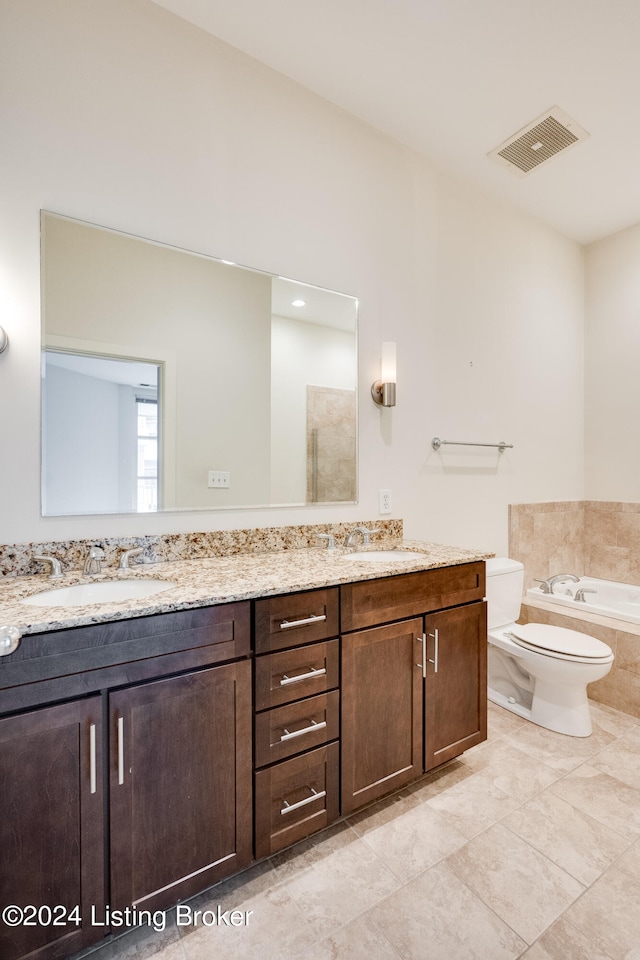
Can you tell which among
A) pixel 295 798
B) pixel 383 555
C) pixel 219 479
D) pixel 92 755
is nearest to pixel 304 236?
pixel 219 479

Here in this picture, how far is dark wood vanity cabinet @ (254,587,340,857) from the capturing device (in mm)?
1288

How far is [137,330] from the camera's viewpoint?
1.65 meters

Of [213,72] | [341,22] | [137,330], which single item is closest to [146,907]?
[137,330]

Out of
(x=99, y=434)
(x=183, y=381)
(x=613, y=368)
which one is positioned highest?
(x=613, y=368)

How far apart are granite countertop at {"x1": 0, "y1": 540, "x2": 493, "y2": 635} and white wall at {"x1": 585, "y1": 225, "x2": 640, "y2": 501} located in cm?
197

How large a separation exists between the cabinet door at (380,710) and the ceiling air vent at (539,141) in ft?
8.06

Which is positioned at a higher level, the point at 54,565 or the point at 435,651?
the point at 54,565

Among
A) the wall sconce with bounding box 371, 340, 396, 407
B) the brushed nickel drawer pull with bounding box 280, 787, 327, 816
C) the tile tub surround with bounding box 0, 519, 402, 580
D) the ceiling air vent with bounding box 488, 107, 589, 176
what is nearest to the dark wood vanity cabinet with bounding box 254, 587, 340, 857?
the brushed nickel drawer pull with bounding box 280, 787, 327, 816

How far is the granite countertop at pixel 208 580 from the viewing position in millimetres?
1036

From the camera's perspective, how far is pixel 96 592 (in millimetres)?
1369

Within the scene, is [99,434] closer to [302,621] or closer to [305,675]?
[302,621]

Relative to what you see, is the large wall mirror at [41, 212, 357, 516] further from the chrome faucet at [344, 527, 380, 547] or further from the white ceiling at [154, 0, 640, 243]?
the white ceiling at [154, 0, 640, 243]

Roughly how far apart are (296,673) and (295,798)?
14.9 inches

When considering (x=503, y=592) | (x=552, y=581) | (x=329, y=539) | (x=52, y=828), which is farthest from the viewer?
(x=552, y=581)
